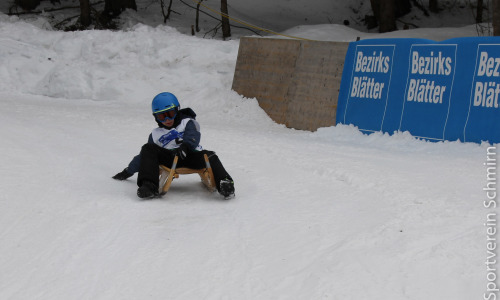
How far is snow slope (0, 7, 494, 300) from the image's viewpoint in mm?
4969

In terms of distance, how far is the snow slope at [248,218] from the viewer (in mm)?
4969

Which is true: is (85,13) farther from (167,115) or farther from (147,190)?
(147,190)

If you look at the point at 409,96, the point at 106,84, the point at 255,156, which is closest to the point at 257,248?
the point at 255,156

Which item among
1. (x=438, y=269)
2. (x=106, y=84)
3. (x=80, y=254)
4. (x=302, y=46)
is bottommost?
(x=80, y=254)

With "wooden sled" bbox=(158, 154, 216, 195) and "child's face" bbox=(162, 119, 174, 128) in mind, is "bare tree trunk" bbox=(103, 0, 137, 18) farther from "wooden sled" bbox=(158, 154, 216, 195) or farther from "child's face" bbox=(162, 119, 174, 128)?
"wooden sled" bbox=(158, 154, 216, 195)

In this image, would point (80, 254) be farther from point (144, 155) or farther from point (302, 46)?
point (302, 46)

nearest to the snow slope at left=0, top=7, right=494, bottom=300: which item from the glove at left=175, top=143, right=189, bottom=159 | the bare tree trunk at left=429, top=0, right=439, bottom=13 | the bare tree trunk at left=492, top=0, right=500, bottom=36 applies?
the glove at left=175, top=143, right=189, bottom=159

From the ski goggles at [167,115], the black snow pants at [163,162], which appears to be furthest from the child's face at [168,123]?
the black snow pants at [163,162]

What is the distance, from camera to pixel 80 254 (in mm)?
5586

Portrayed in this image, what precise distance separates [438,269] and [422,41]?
7.23 metres

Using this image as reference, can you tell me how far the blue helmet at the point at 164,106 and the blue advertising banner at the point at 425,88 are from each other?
4.94m

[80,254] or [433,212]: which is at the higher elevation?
[433,212]

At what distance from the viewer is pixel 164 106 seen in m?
7.51

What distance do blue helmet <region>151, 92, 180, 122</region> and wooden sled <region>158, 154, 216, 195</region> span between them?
496 mm
